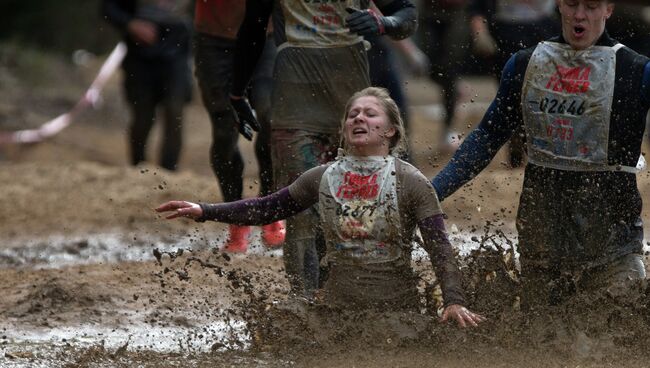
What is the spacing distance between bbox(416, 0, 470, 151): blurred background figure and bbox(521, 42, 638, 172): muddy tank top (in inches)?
310

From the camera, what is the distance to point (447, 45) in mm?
15367

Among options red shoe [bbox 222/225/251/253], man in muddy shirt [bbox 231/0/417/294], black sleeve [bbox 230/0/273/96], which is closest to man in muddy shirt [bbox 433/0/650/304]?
man in muddy shirt [bbox 231/0/417/294]

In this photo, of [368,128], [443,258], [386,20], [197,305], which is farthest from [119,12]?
[443,258]

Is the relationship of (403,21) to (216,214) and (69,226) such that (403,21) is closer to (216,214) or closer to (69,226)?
(216,214)

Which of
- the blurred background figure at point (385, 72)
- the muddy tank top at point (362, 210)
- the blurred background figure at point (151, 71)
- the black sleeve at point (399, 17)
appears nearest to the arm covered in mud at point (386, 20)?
the black sleeve at point (399, 17)

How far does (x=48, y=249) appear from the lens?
1111 cm

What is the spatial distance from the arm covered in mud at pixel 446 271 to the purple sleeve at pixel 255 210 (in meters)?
0.64

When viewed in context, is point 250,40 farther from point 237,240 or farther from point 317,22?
point 237,240

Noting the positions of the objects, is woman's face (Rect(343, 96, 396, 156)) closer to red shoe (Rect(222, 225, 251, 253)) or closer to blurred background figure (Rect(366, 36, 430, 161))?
blurred background figure (Rect(366, 36, 430, 161))

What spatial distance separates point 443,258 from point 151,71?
7.22 m

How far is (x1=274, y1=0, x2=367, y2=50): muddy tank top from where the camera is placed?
306 inches

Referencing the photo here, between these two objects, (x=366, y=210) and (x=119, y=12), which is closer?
(x=366, y=210)

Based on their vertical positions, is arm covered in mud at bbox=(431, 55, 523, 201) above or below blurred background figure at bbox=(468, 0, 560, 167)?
below

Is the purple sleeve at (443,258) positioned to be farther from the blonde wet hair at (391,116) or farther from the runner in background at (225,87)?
the runner in background at (225,87)
